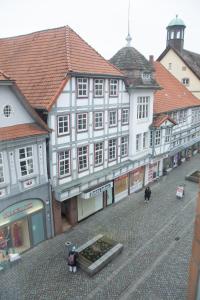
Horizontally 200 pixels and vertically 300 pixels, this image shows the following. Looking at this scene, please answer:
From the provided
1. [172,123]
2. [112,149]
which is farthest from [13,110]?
[172,123]

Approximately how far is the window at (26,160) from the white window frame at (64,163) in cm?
206

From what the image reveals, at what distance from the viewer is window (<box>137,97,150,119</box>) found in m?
22.2

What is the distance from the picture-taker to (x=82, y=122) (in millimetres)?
17672

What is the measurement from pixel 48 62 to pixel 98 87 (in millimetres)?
3657

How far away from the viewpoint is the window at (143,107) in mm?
22247

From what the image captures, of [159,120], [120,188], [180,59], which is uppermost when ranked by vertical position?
[180,59]

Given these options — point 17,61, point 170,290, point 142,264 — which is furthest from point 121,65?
point 170,290

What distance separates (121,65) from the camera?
21766 millimetres

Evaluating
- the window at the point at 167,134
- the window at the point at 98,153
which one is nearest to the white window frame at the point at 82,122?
the window at the point at 98,153

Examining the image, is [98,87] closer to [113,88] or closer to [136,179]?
[113,88]

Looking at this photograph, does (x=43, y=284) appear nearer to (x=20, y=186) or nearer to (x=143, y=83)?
(x=20, y=186)

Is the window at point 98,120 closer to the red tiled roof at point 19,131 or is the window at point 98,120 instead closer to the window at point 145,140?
the red tiled roof at point 19,131

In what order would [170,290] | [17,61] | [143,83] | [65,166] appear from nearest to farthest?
1. [170,290]
2. [65,166]
3. [17,61]
4. [143,83]

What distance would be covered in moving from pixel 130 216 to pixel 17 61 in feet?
46.5
